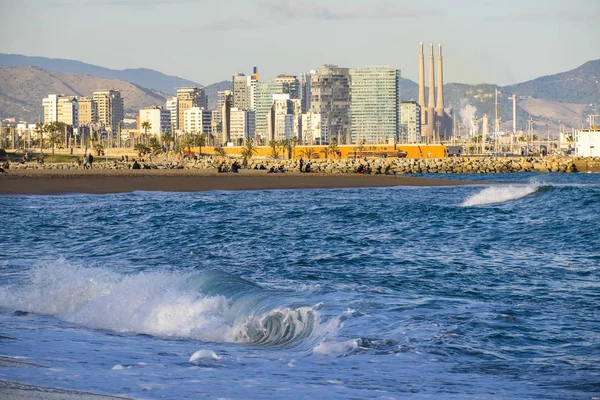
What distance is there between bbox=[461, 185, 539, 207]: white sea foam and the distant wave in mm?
22837

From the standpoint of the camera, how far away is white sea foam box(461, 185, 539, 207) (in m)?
35.2

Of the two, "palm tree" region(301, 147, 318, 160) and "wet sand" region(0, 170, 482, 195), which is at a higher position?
"palm tree" region(301, 147, 318, 160)

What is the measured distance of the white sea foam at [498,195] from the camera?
35250mm

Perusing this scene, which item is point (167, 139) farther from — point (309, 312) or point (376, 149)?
point (309, 312)

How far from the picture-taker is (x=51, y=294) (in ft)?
40.4

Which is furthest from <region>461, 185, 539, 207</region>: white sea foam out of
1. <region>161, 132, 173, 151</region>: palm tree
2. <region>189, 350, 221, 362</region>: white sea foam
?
<region>161, 132, 173, 151</region>: palm tree

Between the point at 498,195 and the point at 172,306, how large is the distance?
91.5 feet

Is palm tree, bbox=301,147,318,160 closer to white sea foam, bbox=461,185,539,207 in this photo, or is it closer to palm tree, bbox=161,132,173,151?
palm tree, bbox=161,132,173,151

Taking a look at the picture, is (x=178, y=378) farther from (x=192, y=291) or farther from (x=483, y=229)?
(x=483, y=229)

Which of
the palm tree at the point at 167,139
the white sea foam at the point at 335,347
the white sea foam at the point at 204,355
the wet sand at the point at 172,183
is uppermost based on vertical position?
the palm tree at the point at 167,139

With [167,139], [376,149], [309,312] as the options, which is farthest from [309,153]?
[309,312]

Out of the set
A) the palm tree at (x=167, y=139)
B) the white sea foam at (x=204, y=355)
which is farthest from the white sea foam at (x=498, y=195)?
the palm tree at (x=167, y=139)

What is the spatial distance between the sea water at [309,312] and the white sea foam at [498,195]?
484 inches

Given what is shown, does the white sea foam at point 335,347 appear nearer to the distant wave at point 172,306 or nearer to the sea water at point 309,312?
the sea water at point 309,312
